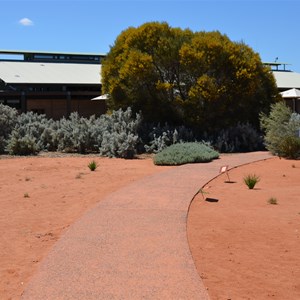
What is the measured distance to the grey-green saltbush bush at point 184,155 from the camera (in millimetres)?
17500

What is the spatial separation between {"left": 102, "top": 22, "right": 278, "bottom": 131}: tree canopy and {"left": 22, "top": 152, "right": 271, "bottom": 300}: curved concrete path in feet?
38.7

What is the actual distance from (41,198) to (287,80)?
41660 millimetres

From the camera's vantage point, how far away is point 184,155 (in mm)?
17797

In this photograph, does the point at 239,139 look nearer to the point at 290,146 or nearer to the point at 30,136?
the point at 290,146

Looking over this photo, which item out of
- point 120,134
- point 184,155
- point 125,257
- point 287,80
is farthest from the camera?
point 287,80

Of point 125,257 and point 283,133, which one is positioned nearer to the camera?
point 125,257

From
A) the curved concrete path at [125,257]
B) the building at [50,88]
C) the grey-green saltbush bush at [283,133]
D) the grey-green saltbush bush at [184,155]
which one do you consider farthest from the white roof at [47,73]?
the curved concrete path at [125,257]

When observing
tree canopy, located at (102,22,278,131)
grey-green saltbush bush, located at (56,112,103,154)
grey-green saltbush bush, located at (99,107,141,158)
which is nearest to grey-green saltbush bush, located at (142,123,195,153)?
grey-green saltbush bush, located at (99,107,141,158)

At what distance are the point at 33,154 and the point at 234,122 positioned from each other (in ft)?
30.0

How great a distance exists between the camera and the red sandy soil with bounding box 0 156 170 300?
6535mm

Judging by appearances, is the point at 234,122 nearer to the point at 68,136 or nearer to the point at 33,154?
the point at 68,136

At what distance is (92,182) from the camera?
43.8 ft

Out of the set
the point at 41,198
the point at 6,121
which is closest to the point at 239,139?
the point at 6,121

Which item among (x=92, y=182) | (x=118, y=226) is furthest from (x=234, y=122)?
(x=118, y=226)
